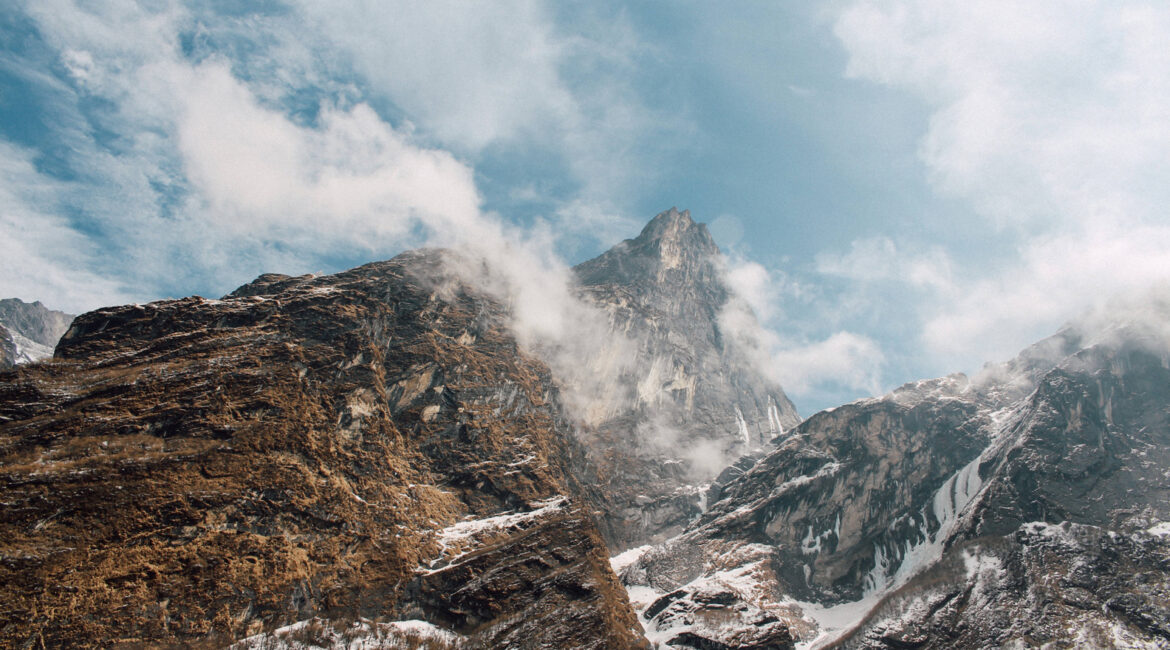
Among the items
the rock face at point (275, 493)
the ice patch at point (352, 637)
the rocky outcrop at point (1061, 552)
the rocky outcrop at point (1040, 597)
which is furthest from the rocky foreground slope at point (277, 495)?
the rocky outcrop at point (1061, 552)

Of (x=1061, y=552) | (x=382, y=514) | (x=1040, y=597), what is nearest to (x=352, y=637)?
(x=382, y=514)

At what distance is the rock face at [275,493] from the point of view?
88.4 metres

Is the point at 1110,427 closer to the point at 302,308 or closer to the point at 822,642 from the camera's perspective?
the point at 822,642

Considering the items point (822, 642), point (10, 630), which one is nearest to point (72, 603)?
point (10, 630)

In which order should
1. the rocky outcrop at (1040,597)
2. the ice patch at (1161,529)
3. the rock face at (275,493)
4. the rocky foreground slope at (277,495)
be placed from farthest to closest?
the ice patch at (1161,529) → the rocky outcrop at (1040,597) → the rocky foreground slope at (277,495) → the rock face at (275,493)

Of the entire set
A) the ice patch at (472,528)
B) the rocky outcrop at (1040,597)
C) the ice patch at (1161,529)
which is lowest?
the rocky outcrop at (1040,597)

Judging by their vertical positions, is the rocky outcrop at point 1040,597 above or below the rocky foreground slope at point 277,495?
below

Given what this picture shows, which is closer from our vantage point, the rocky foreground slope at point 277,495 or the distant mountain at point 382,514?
the rocky foreground slope at point 277,495

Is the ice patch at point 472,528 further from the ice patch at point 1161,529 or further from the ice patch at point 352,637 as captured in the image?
the ice patch at point 1161,529

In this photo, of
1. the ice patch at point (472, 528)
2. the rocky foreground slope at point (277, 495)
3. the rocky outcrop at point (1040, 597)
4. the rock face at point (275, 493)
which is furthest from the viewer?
the rocky outcrop at point (1040, 597)

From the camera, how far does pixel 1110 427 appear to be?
197875 millimetres

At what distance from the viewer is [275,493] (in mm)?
109938

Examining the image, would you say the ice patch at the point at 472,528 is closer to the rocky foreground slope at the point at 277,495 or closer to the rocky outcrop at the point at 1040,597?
the rocky foreground slope at the point at 277,495

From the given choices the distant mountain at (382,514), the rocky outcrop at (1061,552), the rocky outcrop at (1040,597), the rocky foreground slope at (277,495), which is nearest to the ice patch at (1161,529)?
the rocky outcrop at (1061,552)
